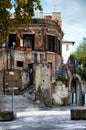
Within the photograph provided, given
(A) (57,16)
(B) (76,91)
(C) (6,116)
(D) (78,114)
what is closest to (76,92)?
(B) (76,91)

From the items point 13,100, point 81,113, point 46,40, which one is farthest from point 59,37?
point 81,113

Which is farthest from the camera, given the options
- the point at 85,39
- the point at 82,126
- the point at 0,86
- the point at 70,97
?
the point at 85,39

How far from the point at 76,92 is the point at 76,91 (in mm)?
146

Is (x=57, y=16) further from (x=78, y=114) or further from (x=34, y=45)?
(x=78, y=114)

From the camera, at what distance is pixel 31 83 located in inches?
1812

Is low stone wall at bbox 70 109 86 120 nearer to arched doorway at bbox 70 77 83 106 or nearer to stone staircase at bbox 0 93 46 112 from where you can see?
stone staircase at bbox 0 93 46 112

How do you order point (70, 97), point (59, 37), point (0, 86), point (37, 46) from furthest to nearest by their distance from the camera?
1. point (59, 37)
2. point (37, 46)
3. point (70, 97)
4. point (0, 86)

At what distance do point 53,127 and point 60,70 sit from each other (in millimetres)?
28367

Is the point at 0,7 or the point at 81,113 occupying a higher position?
the point at 0,7

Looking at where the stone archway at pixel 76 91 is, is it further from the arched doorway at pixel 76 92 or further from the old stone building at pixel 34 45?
the old stone building at pixel 34 45

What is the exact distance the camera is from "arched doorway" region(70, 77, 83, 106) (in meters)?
50.6

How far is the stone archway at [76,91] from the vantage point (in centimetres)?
5053

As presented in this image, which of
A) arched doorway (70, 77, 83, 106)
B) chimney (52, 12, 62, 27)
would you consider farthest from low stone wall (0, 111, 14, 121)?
chimney (52, 12, 62, 27)

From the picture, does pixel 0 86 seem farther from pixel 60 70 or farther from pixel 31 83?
pixel 60 70
